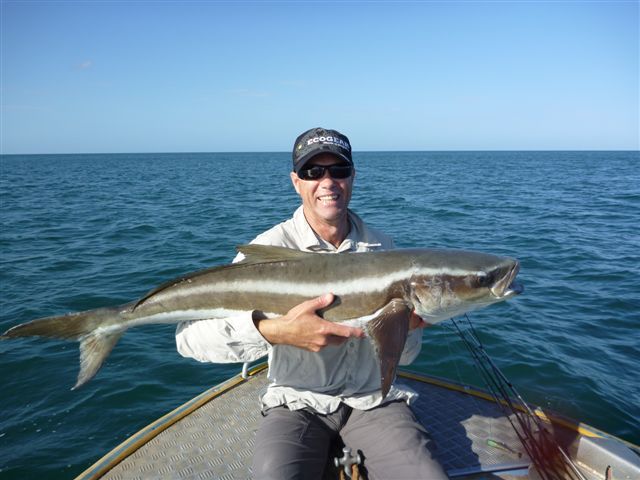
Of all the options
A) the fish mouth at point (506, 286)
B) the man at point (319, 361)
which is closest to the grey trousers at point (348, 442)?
the man at point (319, 361)

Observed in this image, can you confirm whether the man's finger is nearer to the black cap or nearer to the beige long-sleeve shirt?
the beige long-sleeve shirt

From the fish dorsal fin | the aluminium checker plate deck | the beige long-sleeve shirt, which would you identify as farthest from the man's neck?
the aluminium checker plate deck

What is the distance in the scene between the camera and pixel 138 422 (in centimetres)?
703

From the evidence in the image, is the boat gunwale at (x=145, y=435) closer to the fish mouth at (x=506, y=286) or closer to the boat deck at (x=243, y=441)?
the boat deck at (x=243, y=441)

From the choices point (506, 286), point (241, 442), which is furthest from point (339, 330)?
point (241, 442)

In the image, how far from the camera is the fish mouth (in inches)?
147

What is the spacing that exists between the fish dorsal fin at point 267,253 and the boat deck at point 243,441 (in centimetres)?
202

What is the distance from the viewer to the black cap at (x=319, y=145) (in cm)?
412

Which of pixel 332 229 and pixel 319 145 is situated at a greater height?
pixel 319 145

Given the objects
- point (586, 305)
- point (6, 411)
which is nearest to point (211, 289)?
point (6, 411)

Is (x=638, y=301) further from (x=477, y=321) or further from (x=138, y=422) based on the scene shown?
(x=138, y=422)

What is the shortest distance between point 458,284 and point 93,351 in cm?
340

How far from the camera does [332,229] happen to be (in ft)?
14.4

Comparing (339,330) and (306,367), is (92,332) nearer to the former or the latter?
(306,367)
